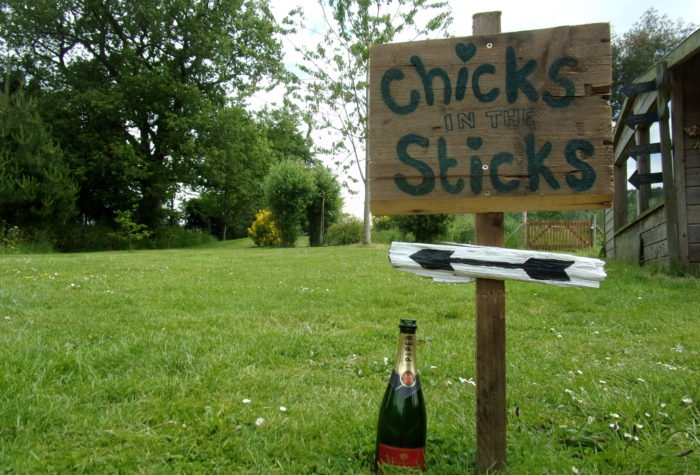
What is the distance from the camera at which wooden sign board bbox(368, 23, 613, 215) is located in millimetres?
1786

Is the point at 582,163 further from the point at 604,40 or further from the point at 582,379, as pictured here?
the point at 582,379

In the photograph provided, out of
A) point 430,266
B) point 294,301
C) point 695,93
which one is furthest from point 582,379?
point 695,93

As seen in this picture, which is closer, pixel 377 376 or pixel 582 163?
pixel 582 163

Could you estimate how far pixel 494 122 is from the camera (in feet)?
6.03

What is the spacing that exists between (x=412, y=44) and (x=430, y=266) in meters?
0.90

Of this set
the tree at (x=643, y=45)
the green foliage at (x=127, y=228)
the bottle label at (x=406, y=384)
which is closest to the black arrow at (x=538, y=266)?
the bottle label at (x=406, y=384)

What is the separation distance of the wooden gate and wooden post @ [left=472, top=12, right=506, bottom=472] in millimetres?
21292

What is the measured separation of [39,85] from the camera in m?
23.5

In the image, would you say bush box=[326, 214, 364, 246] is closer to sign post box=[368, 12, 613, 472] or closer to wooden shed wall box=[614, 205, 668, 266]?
wooden shed wall box=[614, 205, 668, 266]

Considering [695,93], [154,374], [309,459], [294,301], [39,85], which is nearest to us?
[309,459]

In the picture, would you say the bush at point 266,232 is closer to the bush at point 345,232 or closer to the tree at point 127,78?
the bush at point 345,232

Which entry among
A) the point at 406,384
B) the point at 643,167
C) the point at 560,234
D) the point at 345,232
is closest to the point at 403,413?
the point at 406,384

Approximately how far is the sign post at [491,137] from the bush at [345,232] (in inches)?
804

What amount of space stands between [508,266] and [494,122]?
56 cm
